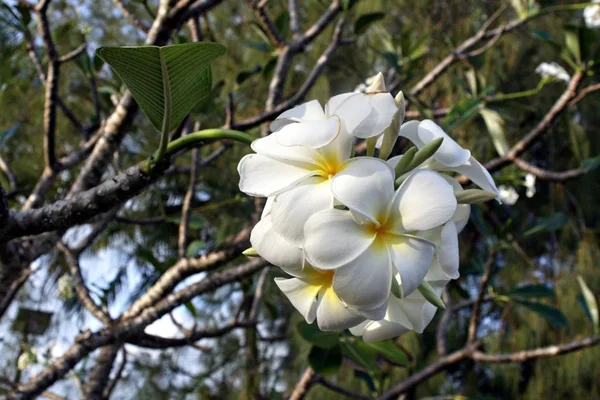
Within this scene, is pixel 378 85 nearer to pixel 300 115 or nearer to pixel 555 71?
pixel 300 115

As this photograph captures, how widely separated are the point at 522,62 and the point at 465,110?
8.28 ft

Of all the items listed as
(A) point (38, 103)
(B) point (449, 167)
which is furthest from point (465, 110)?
(A) point (38, 103)

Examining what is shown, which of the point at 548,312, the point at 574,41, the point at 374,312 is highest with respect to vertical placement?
the point at 574,41

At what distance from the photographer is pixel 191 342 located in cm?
91

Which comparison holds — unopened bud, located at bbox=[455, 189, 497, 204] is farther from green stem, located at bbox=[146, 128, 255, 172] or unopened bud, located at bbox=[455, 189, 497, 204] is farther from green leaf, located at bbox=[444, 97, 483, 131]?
green leaf, located at bbox=[444, 97, 483, 131]

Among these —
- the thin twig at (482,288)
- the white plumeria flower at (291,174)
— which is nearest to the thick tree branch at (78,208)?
the white plumeria flower at (291,174)

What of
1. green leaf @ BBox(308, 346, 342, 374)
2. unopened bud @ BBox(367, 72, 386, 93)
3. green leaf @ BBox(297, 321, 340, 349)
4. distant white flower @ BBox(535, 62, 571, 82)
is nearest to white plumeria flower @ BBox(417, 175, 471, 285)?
unopened bud @ BBox(367, 72, 386, 93)

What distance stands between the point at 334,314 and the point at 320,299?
2cm

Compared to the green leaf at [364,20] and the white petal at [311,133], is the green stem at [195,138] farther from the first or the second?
the green leaf at [364,20]

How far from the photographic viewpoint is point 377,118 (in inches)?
14.0

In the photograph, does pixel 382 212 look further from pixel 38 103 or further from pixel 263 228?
pixel 38 103

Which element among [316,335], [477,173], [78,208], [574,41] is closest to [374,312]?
[477,173]

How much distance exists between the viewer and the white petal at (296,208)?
1.08ft

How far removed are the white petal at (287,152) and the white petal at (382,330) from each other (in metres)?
0.12
